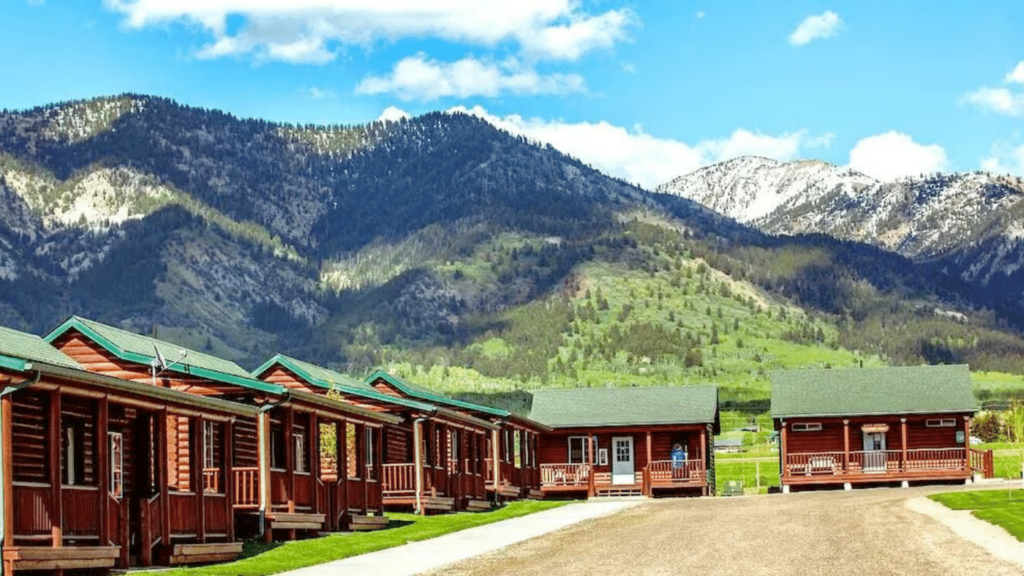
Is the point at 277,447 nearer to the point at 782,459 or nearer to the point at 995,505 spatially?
the point at 995,505

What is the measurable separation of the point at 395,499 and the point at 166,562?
19.1 m

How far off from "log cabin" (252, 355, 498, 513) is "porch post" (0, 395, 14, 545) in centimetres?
2170

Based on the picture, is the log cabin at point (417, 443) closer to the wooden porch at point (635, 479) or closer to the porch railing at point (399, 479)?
the porch railing at point (399, 479)

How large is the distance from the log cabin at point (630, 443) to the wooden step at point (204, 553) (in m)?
37.5

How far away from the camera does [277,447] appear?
131ft

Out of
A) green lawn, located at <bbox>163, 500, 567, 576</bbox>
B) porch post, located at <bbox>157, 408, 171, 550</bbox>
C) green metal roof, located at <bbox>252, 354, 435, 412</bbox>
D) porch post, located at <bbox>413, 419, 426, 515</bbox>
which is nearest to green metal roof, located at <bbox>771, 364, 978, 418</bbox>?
porch post, located at <bbox>413, 419, 426, 515</bbox>

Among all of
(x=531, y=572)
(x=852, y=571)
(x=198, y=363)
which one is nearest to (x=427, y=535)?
(x=198, y=363)

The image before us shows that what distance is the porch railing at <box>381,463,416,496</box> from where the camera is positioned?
1877 inches

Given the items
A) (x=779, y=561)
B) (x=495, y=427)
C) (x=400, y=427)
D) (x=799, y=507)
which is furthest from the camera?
(x=495, y=427)

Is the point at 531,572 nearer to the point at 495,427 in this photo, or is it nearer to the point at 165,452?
the point at 165,452

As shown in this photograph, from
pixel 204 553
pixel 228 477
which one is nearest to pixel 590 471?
pixel 228 477

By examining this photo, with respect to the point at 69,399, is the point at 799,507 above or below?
below

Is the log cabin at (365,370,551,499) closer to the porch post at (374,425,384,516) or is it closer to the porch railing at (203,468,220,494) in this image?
the porch post at (374,425,384,516)

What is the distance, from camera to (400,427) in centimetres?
5028
